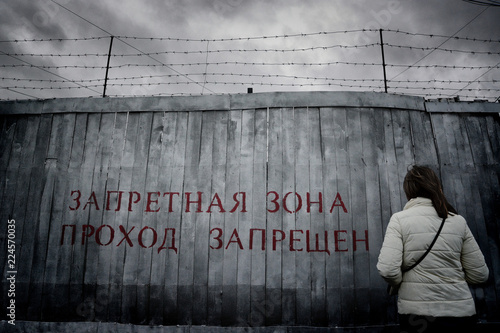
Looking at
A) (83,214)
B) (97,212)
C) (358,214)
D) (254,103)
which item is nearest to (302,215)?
(358,214)

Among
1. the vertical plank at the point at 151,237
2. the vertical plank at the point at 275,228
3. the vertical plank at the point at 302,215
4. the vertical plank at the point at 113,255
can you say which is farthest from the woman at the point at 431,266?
the vertical plank at the point at 113,255

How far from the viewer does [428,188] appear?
2193mm

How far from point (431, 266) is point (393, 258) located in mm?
263

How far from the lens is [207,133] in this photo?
452 centimetres

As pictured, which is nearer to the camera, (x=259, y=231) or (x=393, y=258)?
(x=393, y=258)

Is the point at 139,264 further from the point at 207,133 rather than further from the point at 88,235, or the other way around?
the point at 207,133

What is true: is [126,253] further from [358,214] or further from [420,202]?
[420,202]

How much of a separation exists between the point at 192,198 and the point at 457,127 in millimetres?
4448

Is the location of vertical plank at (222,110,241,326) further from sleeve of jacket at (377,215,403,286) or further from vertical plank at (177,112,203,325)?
sleeve of jacket at (377,215,403,286)

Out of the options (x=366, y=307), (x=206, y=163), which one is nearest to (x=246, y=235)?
(x=206, y=163)

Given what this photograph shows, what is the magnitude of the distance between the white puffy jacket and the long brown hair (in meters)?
0.05

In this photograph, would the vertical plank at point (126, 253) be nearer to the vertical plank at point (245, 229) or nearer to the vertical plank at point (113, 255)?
the vertical plank at point (113, 255)

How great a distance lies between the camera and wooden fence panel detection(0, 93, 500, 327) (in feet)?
13.2

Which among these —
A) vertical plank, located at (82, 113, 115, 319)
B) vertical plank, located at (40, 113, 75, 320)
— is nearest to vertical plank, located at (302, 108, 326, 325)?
vertical plank, located at (82, 113, 115, 319)
